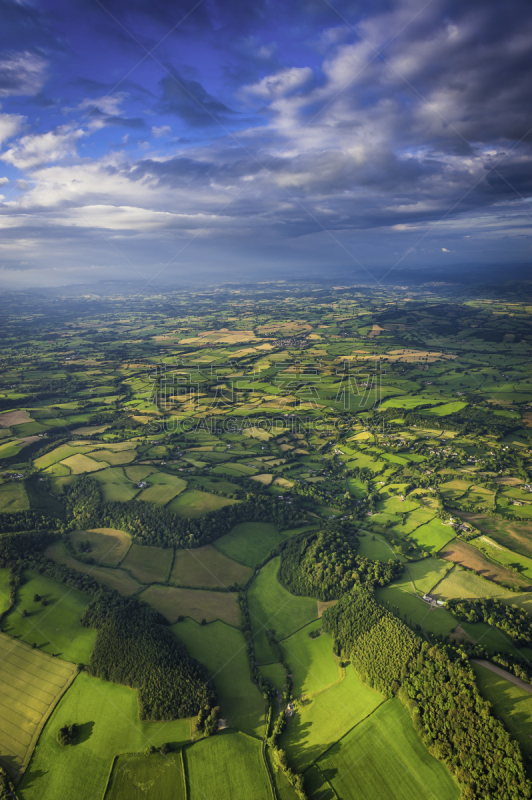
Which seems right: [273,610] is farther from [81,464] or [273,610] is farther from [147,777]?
[81,464]

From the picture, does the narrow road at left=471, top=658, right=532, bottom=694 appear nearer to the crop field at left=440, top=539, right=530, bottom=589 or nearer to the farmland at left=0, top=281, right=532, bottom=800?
the farmland at left=0, top=281, right=532, bottom=800

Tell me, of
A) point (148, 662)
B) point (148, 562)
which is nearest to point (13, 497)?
point (148, 562)

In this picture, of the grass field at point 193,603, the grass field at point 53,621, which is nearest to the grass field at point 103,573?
the grass field at point 193,603

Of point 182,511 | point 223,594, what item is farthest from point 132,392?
point 223,594

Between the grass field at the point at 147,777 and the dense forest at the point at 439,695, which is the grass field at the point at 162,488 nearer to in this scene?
the dense forest at the point at 439,695

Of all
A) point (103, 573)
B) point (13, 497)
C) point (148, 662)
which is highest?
point (13, 497)

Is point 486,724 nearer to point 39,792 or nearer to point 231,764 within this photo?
point 231,764

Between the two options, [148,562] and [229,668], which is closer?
[229,668]
